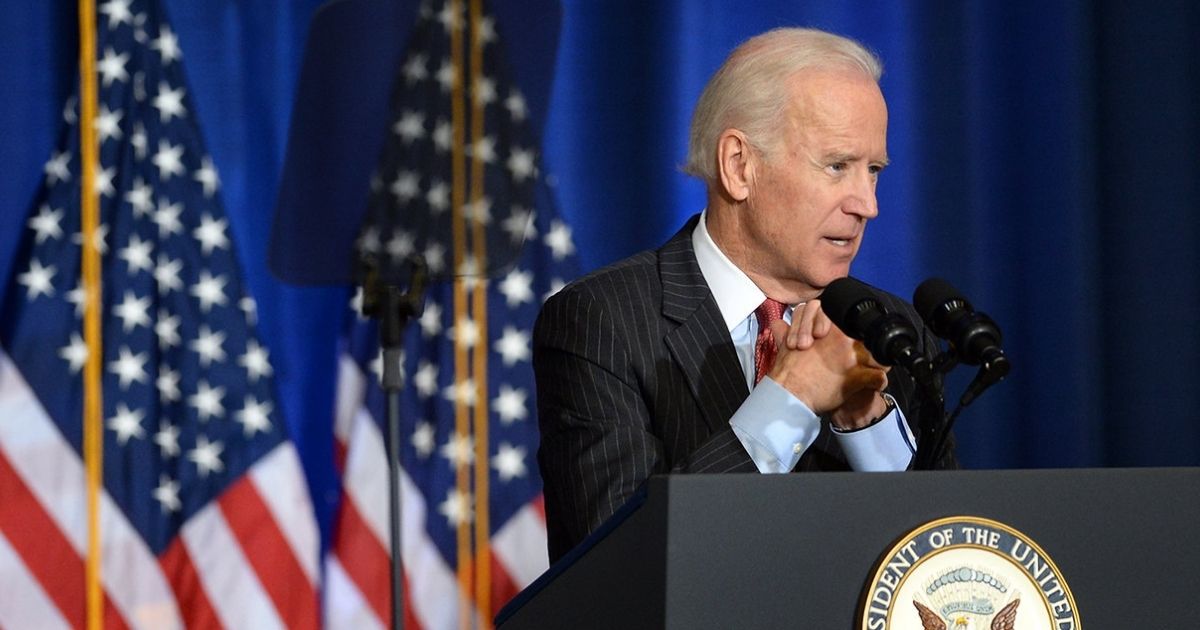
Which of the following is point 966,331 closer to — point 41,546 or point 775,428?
point 775,428

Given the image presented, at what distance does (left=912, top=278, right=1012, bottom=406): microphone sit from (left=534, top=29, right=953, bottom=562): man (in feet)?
1.07

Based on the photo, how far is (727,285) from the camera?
226 centimetres

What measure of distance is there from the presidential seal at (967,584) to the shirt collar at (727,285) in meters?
1.08

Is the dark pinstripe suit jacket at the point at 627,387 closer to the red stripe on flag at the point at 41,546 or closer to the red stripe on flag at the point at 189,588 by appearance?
the red stripe on flag at the point at 189,588

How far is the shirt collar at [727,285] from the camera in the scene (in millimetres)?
2229

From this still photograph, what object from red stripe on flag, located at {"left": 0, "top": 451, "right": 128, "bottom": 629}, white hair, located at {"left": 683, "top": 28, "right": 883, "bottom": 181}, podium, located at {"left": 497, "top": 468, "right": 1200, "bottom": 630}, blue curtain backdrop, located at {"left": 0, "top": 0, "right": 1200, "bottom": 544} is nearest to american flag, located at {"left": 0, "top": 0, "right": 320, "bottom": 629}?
red stripe on flag, located at {"left": 0, "top": 451, "right": 128, "bottom": 629}

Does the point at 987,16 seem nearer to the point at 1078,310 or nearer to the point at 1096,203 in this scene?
the point at 1096,203

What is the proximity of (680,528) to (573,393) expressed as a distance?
0.99 m

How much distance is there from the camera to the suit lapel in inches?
82.2

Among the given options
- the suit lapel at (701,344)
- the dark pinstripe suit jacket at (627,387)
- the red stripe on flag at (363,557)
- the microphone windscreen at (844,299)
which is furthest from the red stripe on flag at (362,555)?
the microphone windscreen at (844,299)

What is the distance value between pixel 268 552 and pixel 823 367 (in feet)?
6.53

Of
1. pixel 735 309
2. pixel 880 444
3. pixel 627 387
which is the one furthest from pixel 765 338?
pixel 880 444

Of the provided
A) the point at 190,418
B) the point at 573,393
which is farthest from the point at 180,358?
the point at 573,393

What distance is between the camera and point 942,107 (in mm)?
3912
